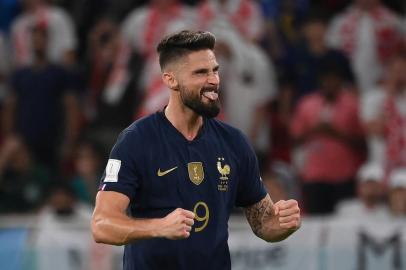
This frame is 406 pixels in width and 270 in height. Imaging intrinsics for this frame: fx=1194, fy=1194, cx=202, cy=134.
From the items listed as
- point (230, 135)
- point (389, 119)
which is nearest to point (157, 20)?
point (389, 119)

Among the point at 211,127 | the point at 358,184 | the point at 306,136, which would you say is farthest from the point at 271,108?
the point at 211,127

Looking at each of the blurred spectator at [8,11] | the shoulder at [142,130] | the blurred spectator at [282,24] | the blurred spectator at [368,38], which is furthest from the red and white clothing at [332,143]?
the shoulder at [142,130]

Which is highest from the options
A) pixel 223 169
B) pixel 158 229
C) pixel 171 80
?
pixel 171 80

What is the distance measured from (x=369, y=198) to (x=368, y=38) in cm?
227

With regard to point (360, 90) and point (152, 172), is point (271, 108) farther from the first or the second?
point (152, 172)

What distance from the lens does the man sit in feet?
19.8

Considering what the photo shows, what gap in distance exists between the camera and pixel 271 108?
41.1ft

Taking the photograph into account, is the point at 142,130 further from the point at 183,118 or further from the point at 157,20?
the point at 157,20

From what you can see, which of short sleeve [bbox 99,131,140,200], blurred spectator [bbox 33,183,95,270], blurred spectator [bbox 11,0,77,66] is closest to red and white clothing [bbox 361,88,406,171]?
blurred spectator [bbox 33,183,95,270]

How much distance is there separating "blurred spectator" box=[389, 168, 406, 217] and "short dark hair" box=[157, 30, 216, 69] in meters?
4.77

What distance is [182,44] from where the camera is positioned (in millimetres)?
6109

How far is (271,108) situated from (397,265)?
2912mm

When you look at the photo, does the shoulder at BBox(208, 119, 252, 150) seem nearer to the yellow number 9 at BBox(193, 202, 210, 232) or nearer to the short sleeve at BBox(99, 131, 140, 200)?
the yellow number 9 at BBox(193, 202, 210, 232)

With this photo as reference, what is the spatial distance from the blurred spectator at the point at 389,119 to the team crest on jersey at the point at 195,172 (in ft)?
17.5
